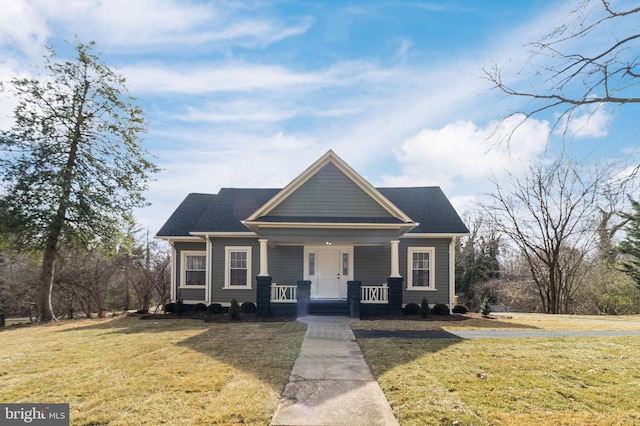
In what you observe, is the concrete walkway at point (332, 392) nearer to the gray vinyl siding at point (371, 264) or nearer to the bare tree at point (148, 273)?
the gray vinyl siding at point (371, 264)

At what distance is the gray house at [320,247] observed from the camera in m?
14.0

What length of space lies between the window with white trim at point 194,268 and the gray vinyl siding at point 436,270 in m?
9.02

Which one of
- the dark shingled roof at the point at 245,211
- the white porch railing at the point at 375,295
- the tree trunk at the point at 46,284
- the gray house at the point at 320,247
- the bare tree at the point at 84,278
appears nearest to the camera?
the gray house at the point at 320,247

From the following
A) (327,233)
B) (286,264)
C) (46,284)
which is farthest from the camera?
(286,264)

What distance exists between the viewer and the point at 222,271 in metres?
16.5

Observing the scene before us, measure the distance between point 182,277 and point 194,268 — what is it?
644 mm

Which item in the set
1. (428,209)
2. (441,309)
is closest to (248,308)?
(441,309)

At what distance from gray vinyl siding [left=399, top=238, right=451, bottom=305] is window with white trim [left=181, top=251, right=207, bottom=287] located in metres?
9.02

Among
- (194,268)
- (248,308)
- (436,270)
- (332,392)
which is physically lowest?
(248,308)

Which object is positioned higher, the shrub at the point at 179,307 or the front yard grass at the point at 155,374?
the front yard grass at the point at 155,374

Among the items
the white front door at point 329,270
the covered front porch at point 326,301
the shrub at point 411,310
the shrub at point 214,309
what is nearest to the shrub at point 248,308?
the covered front porch at point 326,301

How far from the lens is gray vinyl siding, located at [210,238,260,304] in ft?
53.7

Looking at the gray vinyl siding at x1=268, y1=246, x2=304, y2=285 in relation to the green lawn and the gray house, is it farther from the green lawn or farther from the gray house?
the green lawn

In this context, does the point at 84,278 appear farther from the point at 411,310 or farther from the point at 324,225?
the point at 411,310
